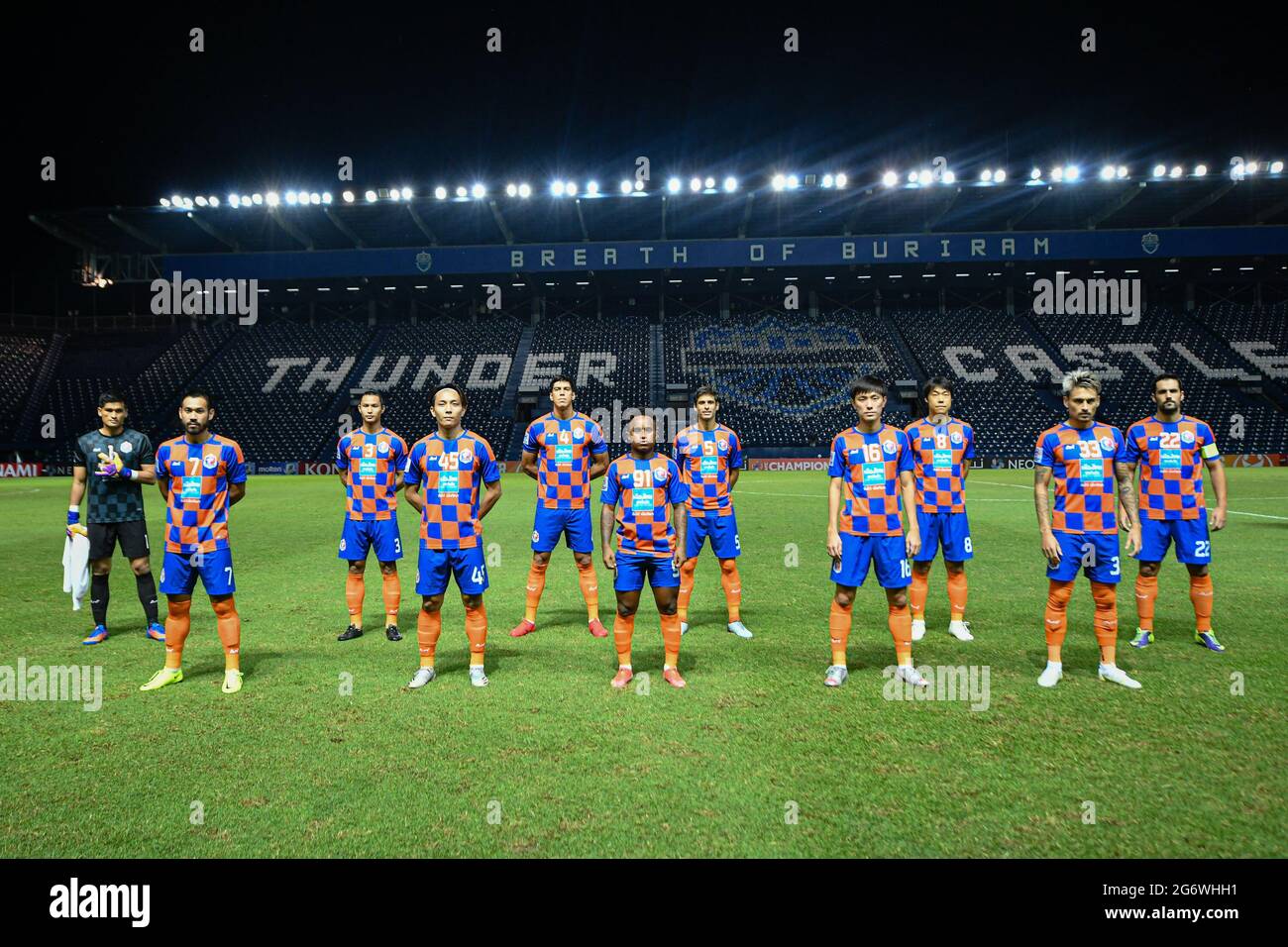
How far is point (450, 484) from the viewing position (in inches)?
230

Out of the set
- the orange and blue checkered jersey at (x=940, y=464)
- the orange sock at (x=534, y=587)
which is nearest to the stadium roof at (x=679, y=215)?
the orange and blue checkered jersey at (x=940, y=464)

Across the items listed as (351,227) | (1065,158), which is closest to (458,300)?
(351,227)

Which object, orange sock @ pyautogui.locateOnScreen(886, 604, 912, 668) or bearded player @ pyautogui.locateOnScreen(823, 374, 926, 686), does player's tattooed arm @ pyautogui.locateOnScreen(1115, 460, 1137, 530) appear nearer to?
bearded player @ pyautogui.locateOnScreen(823, 374, 926, 686)

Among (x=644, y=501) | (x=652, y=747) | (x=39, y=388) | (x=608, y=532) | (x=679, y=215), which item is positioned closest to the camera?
(x=652, y=747)

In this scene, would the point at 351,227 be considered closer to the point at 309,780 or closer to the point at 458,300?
the point at 458,300

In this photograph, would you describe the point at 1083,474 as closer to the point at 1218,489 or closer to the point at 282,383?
the point at 1218,489

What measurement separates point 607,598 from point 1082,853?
6.31 m

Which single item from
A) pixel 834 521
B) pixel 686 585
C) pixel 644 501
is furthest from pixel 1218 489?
pixel 644 501

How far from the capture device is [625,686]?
5.55 metres

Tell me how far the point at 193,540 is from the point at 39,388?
5133 cm

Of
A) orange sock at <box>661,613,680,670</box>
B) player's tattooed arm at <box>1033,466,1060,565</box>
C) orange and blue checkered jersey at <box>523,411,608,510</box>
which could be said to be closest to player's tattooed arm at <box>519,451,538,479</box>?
orange and blue checkered jersey at <box>523,411,608,510</box>

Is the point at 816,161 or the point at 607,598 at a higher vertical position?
the point at 816,161

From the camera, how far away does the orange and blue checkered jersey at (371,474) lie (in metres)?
7.35

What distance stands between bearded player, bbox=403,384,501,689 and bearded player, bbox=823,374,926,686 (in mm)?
2845
